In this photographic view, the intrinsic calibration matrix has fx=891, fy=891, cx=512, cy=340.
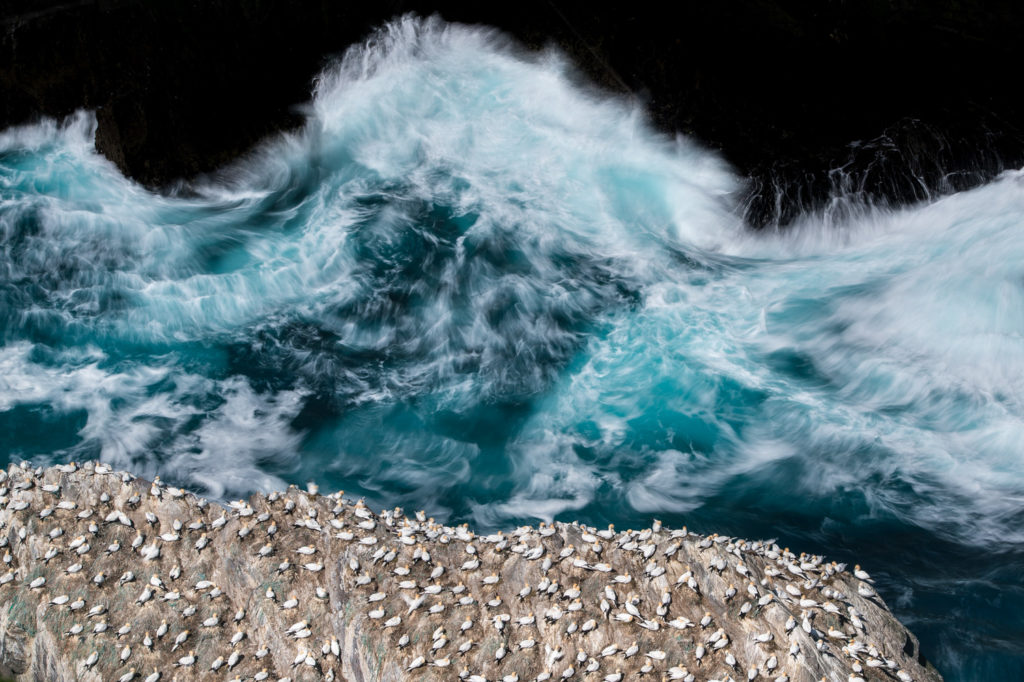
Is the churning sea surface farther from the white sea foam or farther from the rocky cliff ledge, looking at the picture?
the rocky cliff ledge

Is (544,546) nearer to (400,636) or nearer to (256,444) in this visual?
(400,636)

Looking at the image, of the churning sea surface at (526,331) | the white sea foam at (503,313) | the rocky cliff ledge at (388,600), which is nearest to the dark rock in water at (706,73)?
the churning sea surface at (526,331)

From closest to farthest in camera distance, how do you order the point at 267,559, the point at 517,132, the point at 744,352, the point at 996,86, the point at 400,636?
1. the point at 400,636
2. the point at 267,559
3. the point at 744,352
4. the point at 996,86
5. the point at 517,132

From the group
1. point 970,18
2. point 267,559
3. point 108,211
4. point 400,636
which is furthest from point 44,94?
point 970,18

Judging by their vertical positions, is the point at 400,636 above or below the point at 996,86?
below

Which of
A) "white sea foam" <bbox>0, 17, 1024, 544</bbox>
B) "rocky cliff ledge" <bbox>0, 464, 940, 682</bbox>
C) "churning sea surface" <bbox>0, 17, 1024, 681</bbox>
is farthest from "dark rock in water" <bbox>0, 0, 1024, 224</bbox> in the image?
"rocky cliff ledge" <bbox>0, 464, 940, 682</bbox>
